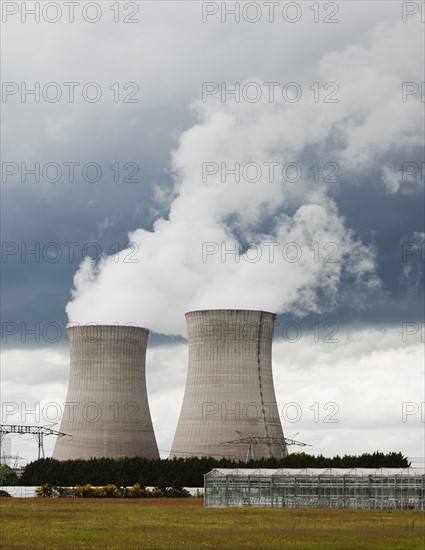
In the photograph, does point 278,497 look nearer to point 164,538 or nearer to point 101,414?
point 101,414

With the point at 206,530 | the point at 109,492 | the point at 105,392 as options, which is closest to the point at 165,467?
the point at 109,492

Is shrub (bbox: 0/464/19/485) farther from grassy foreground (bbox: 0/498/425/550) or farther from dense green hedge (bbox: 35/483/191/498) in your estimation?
grassy foreground (bbox: 0/498/425/550)

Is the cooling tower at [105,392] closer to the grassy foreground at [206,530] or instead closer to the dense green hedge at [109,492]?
the dense green hedge at [109,492]

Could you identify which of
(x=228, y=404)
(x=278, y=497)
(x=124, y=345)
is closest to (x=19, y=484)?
(x=124, y=345)

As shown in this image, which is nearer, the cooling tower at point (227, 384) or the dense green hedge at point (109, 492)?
the cooling tower at point (227, 384)

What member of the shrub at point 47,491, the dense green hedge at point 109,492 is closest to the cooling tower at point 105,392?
A: the dense green hedge at point 109,492

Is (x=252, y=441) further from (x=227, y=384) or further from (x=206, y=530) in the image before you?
(x=206, y=530)
